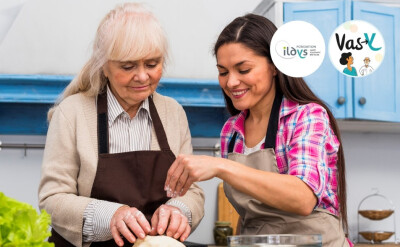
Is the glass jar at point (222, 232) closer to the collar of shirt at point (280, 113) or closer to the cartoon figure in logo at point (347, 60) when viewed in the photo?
the collar of shirt at point (280, 113)

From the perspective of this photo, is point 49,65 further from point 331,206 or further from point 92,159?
point 331,206

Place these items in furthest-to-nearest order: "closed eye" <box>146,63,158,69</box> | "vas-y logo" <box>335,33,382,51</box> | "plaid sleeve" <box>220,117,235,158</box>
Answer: "plaid sleeve" <box>220,117,235,158</box> → "vas-y logo" <box>335,33,382,51</box> → "closed eye" <box>146,63,158,69</box>

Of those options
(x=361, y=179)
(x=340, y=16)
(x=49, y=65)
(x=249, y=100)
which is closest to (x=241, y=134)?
(x=249, y=100)

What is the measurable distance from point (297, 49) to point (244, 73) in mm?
167

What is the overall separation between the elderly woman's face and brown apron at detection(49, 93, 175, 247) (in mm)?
110

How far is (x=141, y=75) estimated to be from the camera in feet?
5.59

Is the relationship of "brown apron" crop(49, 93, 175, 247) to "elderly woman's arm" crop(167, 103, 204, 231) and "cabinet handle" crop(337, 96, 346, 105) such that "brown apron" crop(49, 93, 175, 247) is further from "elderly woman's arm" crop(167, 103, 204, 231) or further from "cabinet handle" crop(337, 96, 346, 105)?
"cabinet handle" crop(337, 96, 346, 105)

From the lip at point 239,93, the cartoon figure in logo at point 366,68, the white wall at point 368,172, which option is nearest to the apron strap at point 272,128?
the lip at point 239,93

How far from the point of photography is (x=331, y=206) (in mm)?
1695

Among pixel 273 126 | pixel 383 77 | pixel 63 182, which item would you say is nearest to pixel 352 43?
pixel 273 126

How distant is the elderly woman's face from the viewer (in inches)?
67.3

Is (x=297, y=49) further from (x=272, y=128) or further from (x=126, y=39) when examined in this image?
(x=126, y=39)

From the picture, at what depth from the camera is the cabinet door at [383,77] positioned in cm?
351

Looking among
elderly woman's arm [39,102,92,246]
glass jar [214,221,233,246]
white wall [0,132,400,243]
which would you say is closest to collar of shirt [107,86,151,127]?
elderly woman's arm [39,102,92,246]
